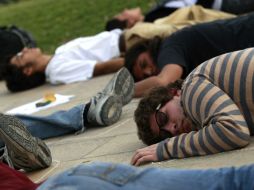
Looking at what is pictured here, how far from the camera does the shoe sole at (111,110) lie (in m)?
5.25

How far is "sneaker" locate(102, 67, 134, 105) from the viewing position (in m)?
5.50

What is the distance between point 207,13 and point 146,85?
226cm

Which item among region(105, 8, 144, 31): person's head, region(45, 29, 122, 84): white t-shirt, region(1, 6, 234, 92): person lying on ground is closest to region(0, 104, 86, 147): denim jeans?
region(1, 6, 234, 92): person lying on ground

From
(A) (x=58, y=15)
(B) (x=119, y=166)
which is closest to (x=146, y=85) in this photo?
(B) (x=119, y=166)

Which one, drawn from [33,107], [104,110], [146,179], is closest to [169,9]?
[33,107]

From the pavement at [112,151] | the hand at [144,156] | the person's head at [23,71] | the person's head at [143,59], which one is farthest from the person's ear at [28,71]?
the hand at [144,156]

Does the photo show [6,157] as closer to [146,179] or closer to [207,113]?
[207,113]

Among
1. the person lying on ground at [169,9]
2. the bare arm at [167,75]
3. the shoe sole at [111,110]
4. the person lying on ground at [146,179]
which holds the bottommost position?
the person lying on ground at [169,9]

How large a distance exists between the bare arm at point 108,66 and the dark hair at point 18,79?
0.84 metres

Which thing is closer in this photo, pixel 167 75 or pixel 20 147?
pixel 20 147

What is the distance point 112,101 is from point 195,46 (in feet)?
2.91

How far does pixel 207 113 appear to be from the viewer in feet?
12.1

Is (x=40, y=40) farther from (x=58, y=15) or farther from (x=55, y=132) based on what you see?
(x=55, y=132)

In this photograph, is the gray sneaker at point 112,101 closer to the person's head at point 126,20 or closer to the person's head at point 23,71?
the person's head at point 23,71
